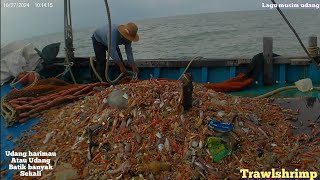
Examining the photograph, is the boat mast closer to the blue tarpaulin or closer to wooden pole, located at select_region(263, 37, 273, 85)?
the blue tarpaulin

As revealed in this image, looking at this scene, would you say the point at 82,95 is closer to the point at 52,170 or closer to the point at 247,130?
the point at 52,170

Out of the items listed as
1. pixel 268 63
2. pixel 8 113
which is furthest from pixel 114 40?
pixel 268 63

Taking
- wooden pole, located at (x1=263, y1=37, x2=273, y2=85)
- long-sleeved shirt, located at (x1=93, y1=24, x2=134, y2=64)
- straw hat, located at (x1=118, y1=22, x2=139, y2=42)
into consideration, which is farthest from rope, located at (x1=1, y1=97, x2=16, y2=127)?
wooden pole, located at (x1=263, y1=37, x2=273, y2=85)

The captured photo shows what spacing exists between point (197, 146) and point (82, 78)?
16.3 ft

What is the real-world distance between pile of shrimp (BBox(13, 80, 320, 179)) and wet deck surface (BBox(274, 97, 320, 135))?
0.57 ft

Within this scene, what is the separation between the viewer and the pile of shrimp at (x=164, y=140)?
12.6 ft

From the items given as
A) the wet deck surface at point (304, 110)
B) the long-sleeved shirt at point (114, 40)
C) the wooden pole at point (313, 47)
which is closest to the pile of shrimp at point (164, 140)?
the wet deck surface at point (304, 110)

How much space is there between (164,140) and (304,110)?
258 cm

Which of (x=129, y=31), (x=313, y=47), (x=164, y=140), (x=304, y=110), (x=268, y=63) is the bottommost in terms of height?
(x=304, y=110)

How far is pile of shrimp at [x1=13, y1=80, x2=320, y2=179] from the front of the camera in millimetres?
3830

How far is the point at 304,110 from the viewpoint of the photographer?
546 cm

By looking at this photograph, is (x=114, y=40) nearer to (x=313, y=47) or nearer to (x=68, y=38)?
(x=68, y=38)

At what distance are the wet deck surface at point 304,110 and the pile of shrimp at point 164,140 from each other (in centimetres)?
17

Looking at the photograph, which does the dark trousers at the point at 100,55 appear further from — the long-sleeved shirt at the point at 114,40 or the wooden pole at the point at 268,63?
the wooden pole at the point at 268,63
